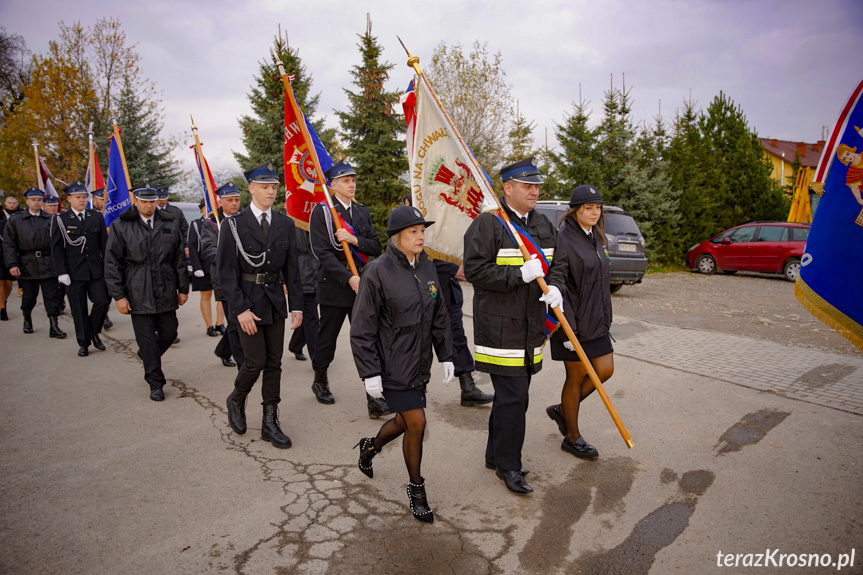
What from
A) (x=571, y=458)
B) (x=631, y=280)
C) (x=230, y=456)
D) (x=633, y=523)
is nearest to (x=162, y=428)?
(x=230, y=456)

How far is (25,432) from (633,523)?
16.4ft

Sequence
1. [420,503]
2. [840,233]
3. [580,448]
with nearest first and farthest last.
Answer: [840,233] < [420,503] < [580,448]

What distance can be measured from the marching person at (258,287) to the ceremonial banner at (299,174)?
1.63 m

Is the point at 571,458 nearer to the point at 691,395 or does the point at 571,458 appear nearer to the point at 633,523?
the point at 633,523

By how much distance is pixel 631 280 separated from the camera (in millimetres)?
12430

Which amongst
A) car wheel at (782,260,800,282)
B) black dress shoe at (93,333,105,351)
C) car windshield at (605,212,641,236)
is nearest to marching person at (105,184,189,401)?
black dress shoe at (93,333,105,351)

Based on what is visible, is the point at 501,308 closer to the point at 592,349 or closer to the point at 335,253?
the point at 592,349

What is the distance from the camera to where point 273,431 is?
15.0 feet

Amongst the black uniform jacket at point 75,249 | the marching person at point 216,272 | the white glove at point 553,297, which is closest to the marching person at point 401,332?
the white glove at point 553,297

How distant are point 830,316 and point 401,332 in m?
2.52

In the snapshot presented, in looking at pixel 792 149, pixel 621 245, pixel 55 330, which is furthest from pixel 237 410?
pixel 792 149

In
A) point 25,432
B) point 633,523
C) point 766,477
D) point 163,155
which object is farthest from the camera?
point 163,155

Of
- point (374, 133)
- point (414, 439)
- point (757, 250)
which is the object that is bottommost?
A: point (414, 439)

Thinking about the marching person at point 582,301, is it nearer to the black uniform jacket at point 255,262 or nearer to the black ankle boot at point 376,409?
the black ankle boot at point 376,409
